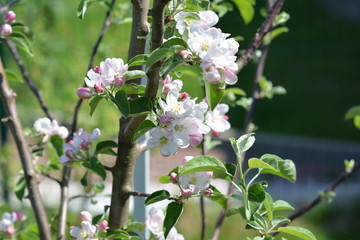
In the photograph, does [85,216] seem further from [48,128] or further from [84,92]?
[48,128]

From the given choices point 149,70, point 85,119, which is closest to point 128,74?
point 149,70

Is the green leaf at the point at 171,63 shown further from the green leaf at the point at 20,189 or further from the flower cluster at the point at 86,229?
the green leaf at the point at 20,189

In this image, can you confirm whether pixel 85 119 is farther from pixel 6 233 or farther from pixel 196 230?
pixel 6 233

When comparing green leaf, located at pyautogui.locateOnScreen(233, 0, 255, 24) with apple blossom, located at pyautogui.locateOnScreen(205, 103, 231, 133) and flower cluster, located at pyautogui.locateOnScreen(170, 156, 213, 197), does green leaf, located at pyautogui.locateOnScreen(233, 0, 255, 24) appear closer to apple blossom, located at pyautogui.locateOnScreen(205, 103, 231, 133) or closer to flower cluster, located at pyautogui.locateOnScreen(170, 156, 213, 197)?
apple blossom, located at pyautogui.locateOnScreen(205, 103, 231, 133)

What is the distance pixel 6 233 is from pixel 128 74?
69cm

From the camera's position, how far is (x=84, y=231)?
1.16m

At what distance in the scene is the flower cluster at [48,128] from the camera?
58.0 inches

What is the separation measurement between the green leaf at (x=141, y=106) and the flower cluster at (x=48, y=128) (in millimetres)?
519

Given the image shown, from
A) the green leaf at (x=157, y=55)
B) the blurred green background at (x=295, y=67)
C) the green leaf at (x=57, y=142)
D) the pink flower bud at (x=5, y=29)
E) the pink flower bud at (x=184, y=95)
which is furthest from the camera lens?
the blurred green background at (x=295, y=67)

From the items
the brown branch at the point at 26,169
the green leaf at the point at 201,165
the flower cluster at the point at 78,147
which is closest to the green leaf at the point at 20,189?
the brown branch at the point at 26,169

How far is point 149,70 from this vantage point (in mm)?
986

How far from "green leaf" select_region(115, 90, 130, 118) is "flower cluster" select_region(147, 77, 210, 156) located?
0.05 m

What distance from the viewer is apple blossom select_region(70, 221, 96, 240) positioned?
1.15 m

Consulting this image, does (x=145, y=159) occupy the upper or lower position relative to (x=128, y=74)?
lower
